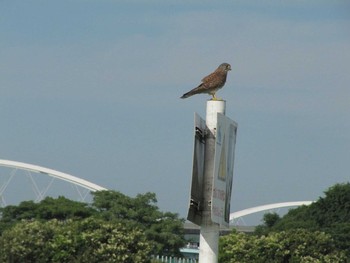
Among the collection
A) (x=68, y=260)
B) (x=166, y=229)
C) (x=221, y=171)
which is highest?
(x=166, y=229)

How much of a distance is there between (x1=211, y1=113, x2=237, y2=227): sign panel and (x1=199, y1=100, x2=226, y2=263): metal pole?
0.04 metres

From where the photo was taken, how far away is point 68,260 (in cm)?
3884

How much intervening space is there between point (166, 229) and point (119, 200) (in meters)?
4.27

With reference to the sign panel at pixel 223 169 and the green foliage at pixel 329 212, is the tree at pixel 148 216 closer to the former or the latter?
the green foliage at pixel 329 212

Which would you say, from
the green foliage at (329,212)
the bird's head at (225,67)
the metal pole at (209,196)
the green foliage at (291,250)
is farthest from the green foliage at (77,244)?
the metal pole at (209,196)

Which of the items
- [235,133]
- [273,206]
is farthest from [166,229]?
[273,206]

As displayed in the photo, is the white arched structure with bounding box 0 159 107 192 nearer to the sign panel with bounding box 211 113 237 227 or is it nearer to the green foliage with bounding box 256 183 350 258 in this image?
the green foliage with bounding box 256 183 350 258

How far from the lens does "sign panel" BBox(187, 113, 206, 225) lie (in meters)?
8.03

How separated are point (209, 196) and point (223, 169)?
0.84 ft

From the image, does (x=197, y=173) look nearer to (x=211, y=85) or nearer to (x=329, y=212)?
(x=211, y=85)

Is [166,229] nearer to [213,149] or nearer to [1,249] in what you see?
[1,249]

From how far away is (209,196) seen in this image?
8227 mm

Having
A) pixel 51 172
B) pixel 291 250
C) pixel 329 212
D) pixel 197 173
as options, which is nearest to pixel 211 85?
pixel 197 173

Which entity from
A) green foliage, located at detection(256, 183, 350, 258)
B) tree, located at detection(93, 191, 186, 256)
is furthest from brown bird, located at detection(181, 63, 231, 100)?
green foliage, located at detection(256, 183, 350, 258)
